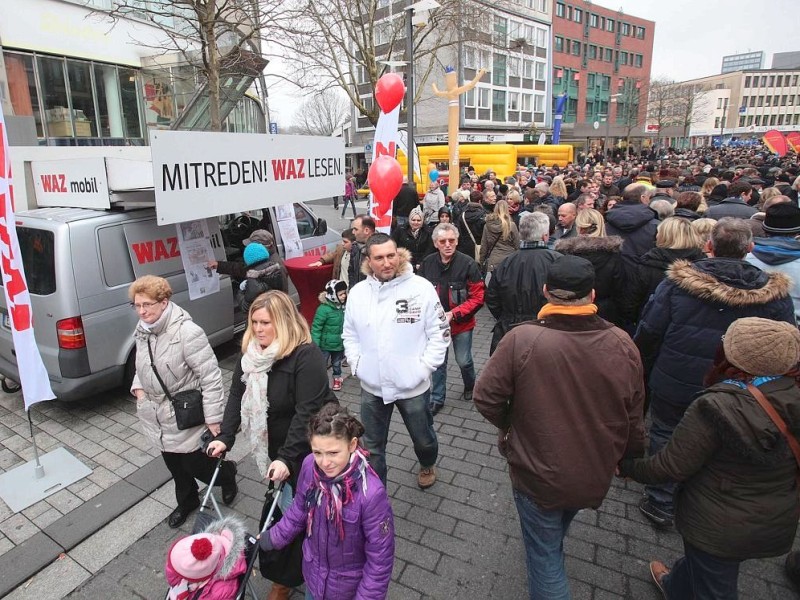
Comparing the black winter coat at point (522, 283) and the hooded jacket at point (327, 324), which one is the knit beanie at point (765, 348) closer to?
the black winter coat at point (522, 283)

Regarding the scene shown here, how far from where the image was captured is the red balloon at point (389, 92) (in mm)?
6461

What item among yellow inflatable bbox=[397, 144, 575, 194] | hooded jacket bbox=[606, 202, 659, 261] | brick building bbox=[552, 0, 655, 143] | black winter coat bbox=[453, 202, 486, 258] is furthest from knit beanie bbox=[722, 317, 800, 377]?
brick building bbox=[552, 0, 655, 143]

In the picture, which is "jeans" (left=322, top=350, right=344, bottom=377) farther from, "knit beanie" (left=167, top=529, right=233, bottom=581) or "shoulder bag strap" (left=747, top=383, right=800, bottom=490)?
"shoulder bag strap" (left=747, top=383, right=800, bottom=490)

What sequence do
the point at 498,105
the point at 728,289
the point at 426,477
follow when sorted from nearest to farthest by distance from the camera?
Result: the point at 728,289, the point at 426,477, the point at 498,105

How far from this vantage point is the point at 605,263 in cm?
416

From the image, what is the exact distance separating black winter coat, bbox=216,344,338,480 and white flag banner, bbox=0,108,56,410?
73.7 inches

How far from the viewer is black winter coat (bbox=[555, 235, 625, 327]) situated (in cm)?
411

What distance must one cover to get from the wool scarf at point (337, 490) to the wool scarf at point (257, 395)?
24.0 inches

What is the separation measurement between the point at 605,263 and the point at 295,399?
285 cm

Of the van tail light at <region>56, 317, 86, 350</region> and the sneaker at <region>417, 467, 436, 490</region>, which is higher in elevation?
the van tail light at <region>56, 317, 86, 350</region>

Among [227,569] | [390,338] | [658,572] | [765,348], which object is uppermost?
[765,348]

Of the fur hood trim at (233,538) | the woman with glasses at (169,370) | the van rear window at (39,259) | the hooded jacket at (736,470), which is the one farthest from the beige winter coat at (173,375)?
the hooded jacket at (736,470)

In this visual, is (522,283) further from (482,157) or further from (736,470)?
(482,157)

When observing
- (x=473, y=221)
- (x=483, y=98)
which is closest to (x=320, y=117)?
(x=483, y=98)
